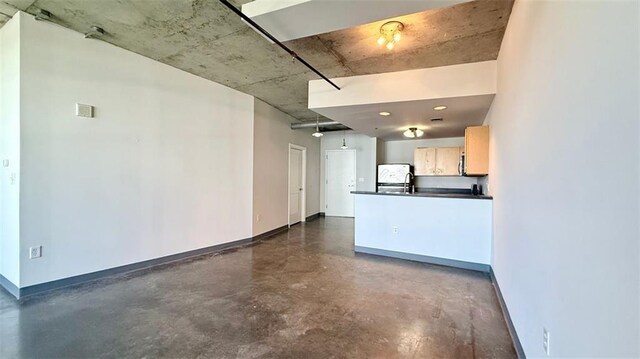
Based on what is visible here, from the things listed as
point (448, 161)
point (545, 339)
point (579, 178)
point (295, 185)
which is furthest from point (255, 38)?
point (448, 161)

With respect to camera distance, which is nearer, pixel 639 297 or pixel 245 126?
pixel 639 297

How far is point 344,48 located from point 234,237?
11.8 feet

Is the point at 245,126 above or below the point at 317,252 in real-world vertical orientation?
above

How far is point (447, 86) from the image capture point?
11.3 ft

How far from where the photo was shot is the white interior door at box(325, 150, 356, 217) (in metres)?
8.31

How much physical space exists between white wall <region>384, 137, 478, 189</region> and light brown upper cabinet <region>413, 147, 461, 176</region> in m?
0.80

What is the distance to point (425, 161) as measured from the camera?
6.48m

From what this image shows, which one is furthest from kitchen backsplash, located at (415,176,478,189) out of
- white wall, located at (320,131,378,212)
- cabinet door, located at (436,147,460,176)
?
white wall, located at (320,131,378,212)

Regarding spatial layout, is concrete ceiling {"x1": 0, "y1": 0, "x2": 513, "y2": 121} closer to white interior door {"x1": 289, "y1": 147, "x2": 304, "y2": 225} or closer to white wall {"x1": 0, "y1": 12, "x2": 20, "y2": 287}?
white wall {"x1": 0, "y1": 12, "x2": 20, "y2": 287}

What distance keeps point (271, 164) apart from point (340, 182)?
304 centimetres

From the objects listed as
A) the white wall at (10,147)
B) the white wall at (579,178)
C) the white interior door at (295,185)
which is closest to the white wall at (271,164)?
the white interior door at (295,185)

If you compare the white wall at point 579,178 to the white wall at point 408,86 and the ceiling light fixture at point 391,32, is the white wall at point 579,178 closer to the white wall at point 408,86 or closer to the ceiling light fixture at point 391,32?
the ceiling light fixture at point 391,32

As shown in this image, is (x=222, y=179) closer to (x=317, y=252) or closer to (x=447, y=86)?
(x=317, y=252)

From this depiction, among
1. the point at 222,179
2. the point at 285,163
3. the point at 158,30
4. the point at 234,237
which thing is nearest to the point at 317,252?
the point at 234,237
